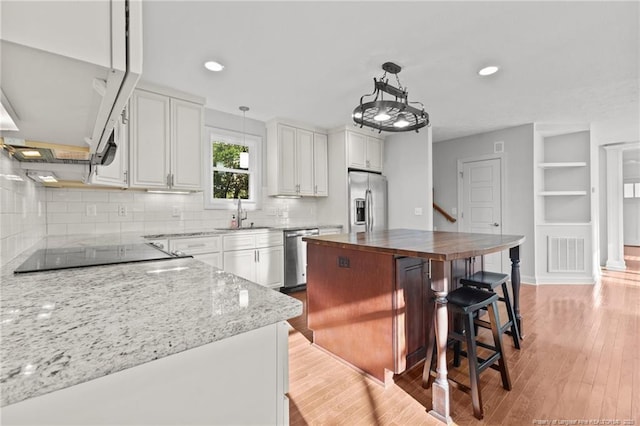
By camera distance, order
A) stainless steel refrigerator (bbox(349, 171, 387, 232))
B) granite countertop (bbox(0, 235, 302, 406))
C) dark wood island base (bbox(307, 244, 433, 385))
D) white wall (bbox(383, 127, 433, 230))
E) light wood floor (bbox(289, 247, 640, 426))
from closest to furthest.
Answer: granite countertop (bbox(0, 235, 302, 406)), light wood floor (bbox(289, 247, 640, 426)), dark wood island base (bbox(307, 244, 433, 385)), stainless steel refrigerator (bbox(349, 171, 387, 232)), white wall (bbox(383, 127, 433, 230))

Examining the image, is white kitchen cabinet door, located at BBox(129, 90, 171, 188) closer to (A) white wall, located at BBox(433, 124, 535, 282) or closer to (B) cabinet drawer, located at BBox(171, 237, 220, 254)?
(B) cabinet drawer, located at BBox(171, 237, 220, 254)

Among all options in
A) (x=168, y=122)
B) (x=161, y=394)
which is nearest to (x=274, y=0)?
(x=168, y=122)

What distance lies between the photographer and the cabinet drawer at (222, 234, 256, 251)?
3438 mm

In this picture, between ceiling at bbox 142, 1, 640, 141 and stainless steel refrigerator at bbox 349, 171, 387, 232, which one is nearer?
ceiling at bbox 142, 1, 640, 141

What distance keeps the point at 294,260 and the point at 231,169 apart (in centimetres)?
154

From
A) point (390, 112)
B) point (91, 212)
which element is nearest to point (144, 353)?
point (390, 112)

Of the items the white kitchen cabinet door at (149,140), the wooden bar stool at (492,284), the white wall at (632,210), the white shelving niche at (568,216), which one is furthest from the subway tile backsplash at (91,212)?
the white wall at (632,210)

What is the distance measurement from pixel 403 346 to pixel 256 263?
2246 mm

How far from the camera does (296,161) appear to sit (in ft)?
14.5

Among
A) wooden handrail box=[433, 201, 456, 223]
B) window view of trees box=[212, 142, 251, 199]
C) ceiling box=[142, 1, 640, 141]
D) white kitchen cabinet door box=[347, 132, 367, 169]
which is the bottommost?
wooden handrail box=[433, 201, 456, 223]

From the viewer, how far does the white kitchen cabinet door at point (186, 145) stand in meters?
3.27

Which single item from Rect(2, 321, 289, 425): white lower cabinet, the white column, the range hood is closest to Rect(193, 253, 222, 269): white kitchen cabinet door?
the range hood

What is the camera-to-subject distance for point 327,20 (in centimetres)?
210

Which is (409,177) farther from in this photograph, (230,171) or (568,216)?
(230,171)
